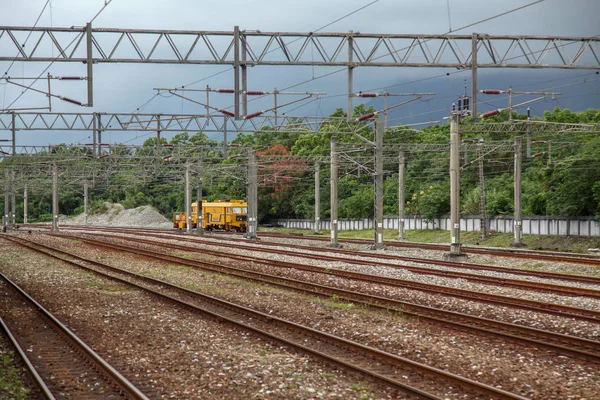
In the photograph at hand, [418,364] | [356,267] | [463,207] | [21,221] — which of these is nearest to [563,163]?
[463,207]

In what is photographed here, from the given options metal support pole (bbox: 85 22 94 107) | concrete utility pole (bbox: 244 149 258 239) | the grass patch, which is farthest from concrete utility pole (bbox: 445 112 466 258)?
concrete utility pole (bbox: 244 149 258 239)

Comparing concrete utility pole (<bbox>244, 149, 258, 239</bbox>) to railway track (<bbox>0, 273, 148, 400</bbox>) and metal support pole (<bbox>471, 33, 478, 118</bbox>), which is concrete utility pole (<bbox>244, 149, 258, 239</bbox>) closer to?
metal support pole (<bbox>471, 33, 478, 118</bbox>)

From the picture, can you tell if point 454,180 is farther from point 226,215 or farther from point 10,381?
point 226,215

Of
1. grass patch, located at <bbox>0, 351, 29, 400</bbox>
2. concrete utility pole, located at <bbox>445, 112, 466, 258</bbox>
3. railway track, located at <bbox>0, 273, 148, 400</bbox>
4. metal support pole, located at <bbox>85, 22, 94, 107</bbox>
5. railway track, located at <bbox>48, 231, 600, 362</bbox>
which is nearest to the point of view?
grass patch, located at <bbox>0, 351, 29, 400</bbox>

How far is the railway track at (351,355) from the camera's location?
9.07 meters

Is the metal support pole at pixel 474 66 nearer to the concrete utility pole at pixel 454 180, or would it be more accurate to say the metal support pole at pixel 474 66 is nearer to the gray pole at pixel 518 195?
the concrete utility pole at pixel 454 180

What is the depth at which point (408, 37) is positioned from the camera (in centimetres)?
2408

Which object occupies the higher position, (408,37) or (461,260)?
(408,37)

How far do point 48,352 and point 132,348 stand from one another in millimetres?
1387

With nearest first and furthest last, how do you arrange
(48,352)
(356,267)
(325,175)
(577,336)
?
(48,352), (577,336), (356,267), (325,175)

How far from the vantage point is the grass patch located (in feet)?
30.2

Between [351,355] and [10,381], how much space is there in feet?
16.5

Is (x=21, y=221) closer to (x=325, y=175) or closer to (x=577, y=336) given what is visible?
(x=325, y=175)

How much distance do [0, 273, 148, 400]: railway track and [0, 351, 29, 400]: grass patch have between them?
0.19m
